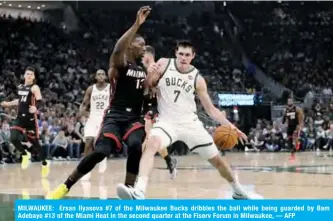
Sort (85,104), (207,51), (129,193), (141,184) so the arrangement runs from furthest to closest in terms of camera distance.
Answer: (207,51) → (85,104) → (141,184) → (129,193)

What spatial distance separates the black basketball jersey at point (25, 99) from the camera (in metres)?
11.9

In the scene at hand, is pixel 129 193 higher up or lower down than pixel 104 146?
lower down

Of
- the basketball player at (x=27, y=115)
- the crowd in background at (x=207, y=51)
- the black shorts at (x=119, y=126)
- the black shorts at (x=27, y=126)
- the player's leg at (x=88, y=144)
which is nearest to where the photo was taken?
the black shorts at (x=119, y=126)

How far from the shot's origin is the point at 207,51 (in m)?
34.3

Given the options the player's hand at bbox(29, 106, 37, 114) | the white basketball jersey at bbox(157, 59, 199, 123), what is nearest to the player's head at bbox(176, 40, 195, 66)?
the white basketball jersey at bbox(157, 59, 199, 123)

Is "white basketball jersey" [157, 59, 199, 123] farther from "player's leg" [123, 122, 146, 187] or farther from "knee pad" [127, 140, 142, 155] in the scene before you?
"knee pad" [127, 140, 142, 155]

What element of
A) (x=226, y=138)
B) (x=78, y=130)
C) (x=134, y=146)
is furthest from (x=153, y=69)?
(x=78, y=130)

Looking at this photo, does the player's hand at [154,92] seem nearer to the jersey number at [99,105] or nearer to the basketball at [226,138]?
the basketball at [226,138]

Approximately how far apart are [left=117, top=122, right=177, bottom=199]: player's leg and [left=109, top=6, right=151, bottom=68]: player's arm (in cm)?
80

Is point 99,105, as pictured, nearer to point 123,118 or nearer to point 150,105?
point 150,105

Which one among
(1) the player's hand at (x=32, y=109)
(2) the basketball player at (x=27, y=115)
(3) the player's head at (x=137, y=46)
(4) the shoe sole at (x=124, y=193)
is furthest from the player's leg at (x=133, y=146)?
(2) the basketball player at (x=27, y=115)

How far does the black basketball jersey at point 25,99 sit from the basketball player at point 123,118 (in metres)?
5.27

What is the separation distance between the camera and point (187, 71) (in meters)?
7.04

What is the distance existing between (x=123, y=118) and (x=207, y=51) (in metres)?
27.8
